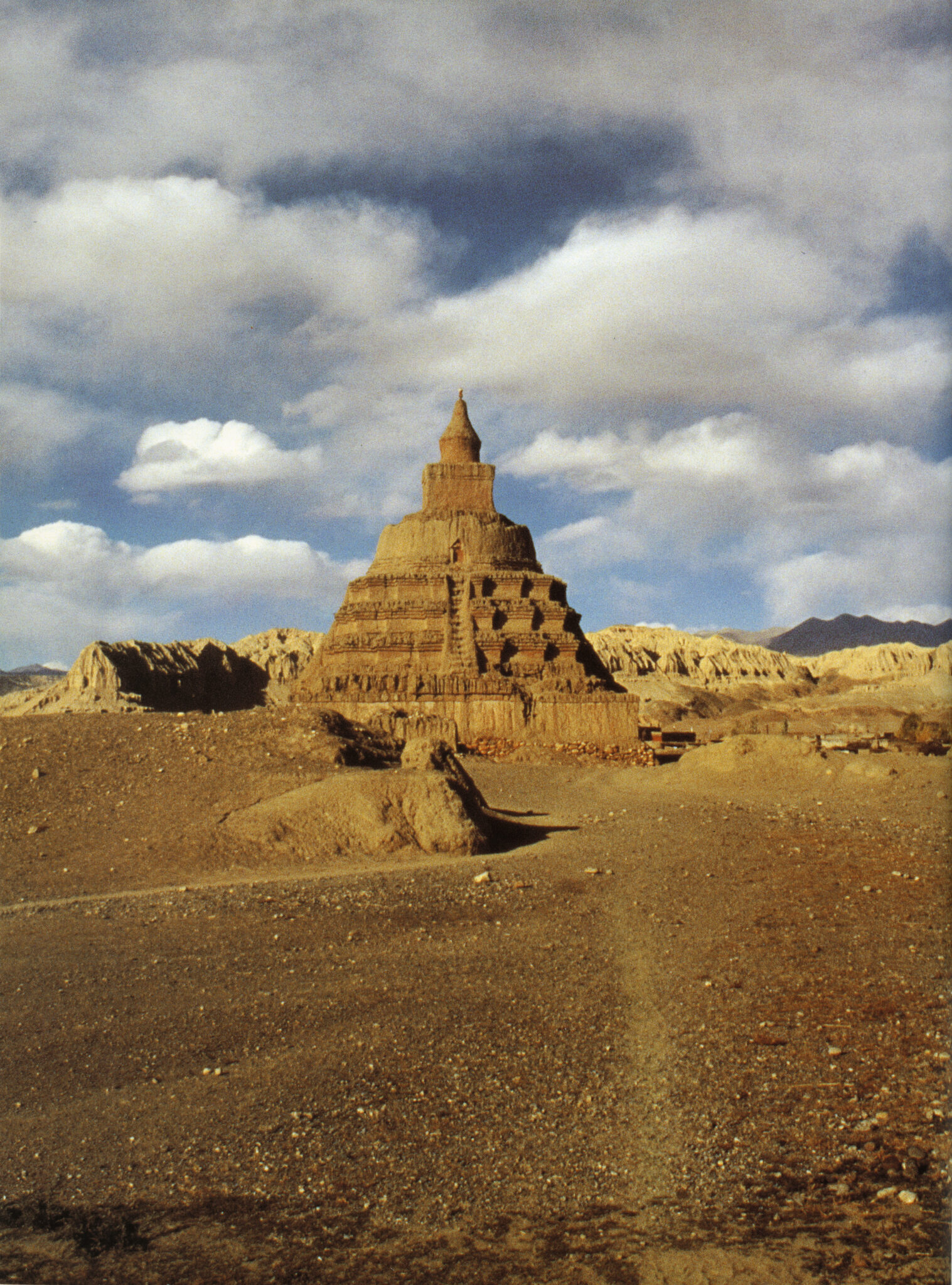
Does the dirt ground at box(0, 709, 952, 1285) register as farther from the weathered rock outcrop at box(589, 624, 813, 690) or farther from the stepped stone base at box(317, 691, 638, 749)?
the weathered rock outcrop at box(589, 624, 813, 690)

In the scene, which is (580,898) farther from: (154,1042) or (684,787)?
(684,787)

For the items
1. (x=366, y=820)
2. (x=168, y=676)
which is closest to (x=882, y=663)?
(x=168, y=676)

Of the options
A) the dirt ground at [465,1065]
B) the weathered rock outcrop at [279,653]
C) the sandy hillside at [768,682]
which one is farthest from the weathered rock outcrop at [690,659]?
the dirt ground at [465,1065]

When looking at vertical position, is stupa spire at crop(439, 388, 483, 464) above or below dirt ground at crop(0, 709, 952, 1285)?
above

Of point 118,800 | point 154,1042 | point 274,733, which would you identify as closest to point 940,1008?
point 154,1042

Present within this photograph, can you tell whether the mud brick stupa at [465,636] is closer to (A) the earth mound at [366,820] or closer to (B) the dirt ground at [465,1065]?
(A) the earth mound at [366,820]

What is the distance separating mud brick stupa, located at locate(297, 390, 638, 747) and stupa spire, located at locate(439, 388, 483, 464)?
46 mm

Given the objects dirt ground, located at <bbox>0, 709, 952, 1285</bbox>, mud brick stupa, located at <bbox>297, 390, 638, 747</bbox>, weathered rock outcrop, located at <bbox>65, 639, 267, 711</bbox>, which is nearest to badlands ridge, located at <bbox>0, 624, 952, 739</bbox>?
weathered rock outcrop, located at <bbox>65, 639, 267, 711</bbox>

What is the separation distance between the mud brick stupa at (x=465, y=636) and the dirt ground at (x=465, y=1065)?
1425 cm

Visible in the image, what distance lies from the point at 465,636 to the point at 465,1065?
24029 mm

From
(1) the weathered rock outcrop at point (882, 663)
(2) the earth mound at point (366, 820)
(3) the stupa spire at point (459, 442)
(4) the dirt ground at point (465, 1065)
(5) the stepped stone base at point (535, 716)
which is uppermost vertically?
(3) the stupa spire at point (459, 442)

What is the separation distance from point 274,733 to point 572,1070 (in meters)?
11.1

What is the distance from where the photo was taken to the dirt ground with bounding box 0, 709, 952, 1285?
4074mm

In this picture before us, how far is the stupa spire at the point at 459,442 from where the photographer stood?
35.3 meters
